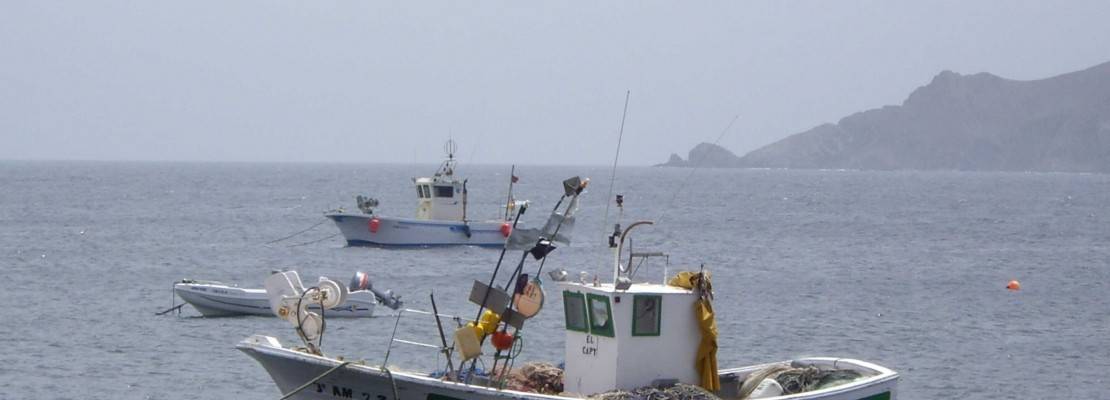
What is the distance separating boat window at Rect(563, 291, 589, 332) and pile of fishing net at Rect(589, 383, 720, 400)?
3.38 ft

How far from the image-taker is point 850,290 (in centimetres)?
5438

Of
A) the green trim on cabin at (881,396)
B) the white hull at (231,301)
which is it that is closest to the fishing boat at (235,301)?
the white hull at (231,301)

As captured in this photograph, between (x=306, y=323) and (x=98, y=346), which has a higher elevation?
(x=306, y=323)

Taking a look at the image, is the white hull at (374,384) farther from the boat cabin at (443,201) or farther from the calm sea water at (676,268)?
the boat cabin at (443,201)

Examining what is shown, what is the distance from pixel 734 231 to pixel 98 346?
2357 inches

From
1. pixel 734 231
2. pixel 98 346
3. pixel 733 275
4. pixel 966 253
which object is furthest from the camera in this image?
pixel 734 231

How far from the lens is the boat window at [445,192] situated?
64.2 m

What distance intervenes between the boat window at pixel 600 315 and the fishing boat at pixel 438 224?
4137 cm

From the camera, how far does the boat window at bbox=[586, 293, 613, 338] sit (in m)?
21.4

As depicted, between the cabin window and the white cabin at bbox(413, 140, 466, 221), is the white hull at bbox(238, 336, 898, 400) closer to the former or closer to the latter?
the cabin window

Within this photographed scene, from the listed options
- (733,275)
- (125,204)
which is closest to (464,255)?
(733,275)

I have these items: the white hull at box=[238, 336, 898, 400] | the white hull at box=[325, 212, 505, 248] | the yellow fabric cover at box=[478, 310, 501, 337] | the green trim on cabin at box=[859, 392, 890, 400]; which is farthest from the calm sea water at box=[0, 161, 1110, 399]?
the yellow fabric cover at box=[478, 310, 501, 337]

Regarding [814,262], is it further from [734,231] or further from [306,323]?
[306,323]

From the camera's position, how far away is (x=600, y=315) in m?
21.5
